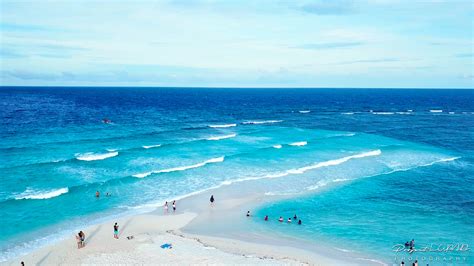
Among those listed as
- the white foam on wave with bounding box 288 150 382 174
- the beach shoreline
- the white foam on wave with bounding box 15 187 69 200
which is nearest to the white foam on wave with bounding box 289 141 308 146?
the white foam on wave with bounding box 288 150 382 174

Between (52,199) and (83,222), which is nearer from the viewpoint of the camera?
(83,222)

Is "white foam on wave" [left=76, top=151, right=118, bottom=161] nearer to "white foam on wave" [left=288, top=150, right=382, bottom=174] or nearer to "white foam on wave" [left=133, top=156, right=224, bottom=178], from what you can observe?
"white foam on wave" [left=133, top=156, right=224, bottom=178]

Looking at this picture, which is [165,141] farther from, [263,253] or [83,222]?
[263,253]

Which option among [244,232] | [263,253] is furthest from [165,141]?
[263,253]

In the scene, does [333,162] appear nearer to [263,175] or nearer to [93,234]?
[263,175]

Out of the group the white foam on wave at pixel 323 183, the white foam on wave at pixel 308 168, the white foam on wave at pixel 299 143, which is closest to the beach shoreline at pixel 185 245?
the white foam on wave at pixel 308 168

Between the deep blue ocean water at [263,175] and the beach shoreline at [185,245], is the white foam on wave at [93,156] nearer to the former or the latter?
the deep blue ocean water at [263,175]

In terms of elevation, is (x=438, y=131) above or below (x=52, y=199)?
above
